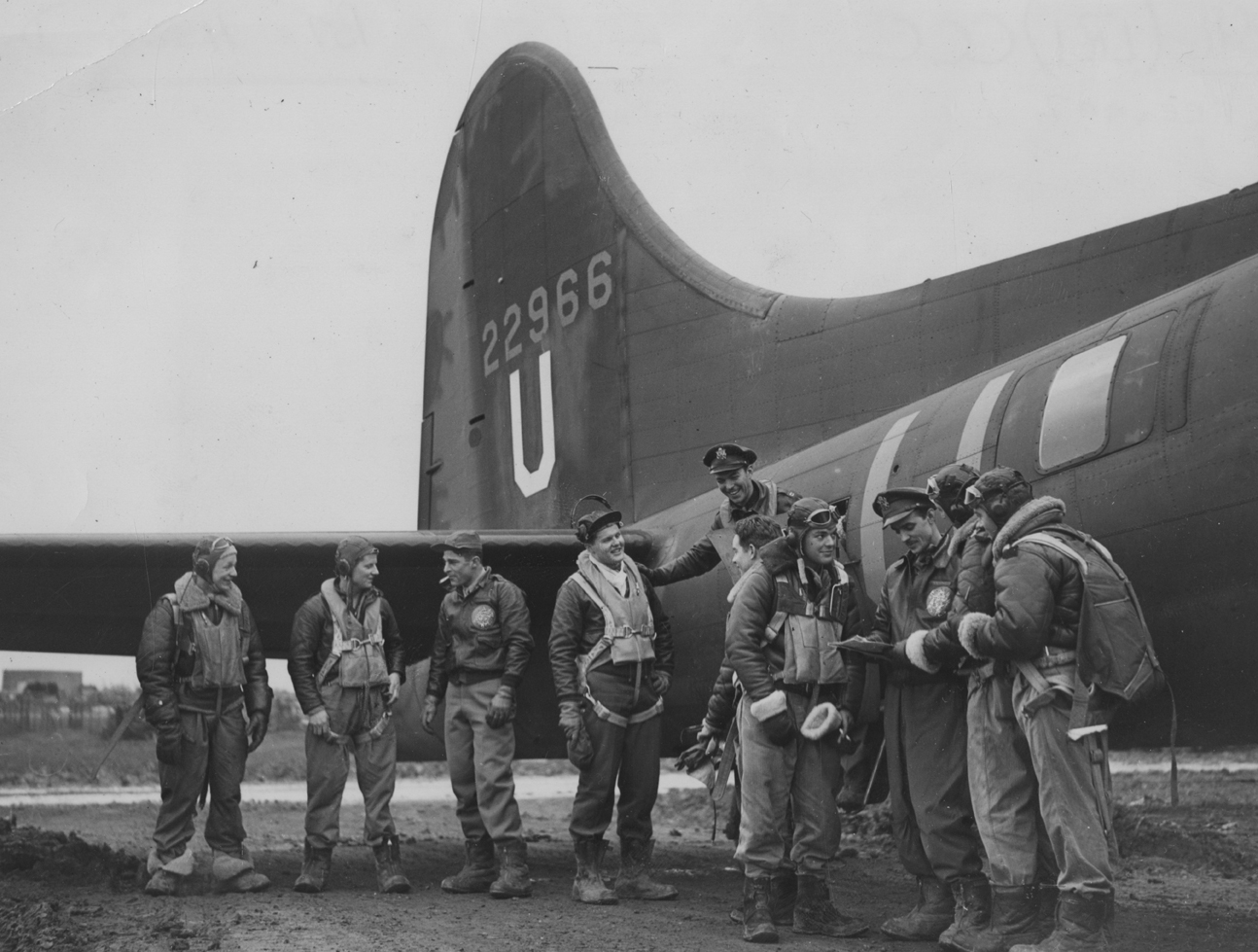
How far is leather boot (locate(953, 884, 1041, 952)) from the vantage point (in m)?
4.66

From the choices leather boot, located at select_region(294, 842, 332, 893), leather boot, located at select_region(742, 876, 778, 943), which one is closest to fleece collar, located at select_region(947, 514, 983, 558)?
leather boot, located at select_region(742, 876, 778, 943)

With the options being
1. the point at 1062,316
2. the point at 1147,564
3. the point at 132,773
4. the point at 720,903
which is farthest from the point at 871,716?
the point at 132,773

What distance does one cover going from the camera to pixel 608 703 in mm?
6207

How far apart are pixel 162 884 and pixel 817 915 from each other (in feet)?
10.9

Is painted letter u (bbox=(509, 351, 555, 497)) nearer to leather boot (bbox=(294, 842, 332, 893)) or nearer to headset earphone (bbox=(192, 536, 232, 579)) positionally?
headset earphone (bbox=(192, 536, 232, 579))

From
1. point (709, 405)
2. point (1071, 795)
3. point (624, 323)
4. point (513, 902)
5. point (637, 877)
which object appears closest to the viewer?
point (1071, 795)

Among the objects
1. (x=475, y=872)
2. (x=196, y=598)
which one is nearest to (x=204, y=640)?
(x=196, y=598)

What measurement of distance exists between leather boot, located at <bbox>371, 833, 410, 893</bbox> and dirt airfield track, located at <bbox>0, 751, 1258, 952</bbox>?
0.08 meters

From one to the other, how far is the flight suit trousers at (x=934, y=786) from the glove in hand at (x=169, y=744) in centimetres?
364

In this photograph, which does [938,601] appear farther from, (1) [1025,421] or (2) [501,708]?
(2) [501,708]

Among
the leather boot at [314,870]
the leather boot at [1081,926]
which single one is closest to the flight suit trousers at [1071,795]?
Result: the leather boot at [1081,926]

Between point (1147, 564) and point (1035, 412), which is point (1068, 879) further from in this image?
point (1035, 412)

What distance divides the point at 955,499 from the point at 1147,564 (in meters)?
0.76

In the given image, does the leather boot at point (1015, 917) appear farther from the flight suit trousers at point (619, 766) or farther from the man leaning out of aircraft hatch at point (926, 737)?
the flight suit trousers at point (619, 766)
